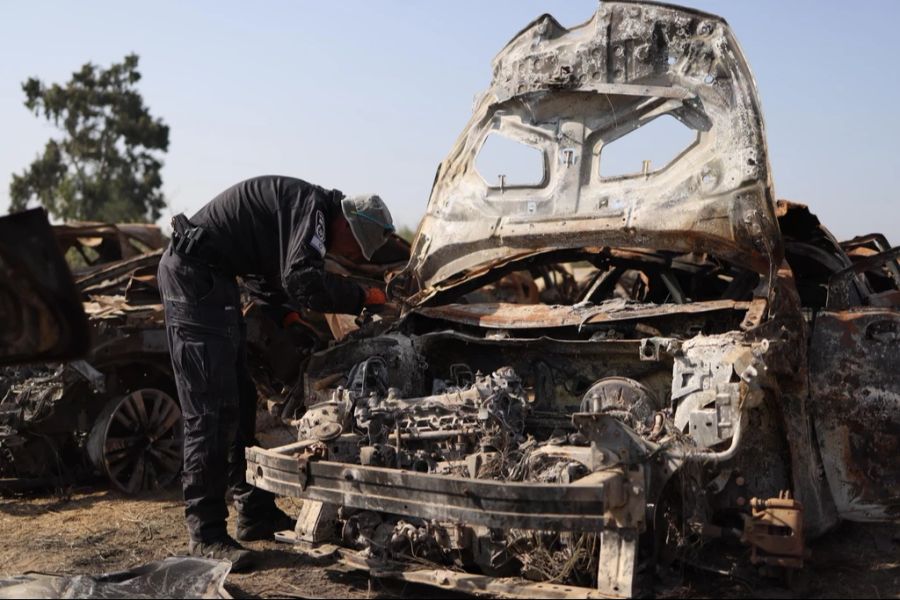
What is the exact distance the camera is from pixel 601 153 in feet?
18.0

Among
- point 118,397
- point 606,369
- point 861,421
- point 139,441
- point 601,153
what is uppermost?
point 601,153

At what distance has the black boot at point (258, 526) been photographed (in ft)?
17.3

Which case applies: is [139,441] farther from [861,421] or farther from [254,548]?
[861,421]

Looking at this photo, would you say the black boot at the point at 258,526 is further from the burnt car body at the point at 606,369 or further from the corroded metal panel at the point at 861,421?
the corroded metal panel at the point at 861,421

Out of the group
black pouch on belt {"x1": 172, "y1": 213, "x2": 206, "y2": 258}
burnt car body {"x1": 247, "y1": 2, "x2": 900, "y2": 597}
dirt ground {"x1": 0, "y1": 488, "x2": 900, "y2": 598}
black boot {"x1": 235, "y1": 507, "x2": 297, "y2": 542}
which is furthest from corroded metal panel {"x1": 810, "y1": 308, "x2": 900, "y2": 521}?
black pouch on belt {"x1": 172, "y1": 213, "x2": 206, "y2": 258}

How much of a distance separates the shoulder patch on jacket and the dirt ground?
4.89 ft

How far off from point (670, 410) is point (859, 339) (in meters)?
1.00

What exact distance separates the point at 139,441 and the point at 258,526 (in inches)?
77.6

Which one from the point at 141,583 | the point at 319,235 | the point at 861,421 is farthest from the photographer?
the point at 319,235

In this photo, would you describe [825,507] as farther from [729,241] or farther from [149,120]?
[149,120]

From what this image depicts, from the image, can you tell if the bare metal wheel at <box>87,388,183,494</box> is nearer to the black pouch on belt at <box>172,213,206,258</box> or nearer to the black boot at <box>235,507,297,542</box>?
the black boot at <box>235,507,297,542</box>

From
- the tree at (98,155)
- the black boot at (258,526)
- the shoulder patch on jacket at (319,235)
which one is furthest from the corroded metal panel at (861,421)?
the tree at (98,155)

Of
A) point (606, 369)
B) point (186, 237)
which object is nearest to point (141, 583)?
point (186, 237)

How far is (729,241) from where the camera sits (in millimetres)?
4852
